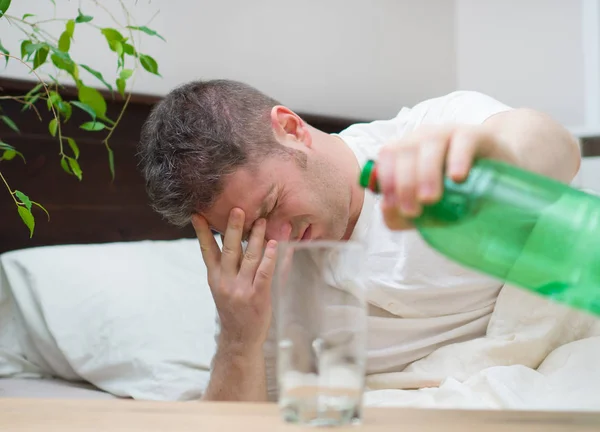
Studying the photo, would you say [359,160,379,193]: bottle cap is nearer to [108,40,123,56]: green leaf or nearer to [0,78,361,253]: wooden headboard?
[108,40,123,56]: green leaf

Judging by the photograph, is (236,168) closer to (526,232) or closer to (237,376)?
(237,376)

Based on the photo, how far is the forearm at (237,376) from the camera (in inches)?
53.4

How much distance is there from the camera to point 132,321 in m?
1.61

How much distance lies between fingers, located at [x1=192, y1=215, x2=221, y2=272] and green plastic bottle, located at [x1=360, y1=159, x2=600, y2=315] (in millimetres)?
774

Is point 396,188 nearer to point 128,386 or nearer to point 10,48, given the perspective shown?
point 128,386

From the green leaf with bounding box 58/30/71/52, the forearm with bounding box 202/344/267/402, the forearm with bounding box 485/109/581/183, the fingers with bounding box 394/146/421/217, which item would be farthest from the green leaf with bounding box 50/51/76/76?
the fingers with bounding box 394/146/421/217

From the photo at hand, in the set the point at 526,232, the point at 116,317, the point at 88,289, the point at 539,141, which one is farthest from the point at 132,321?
the point at 526,232

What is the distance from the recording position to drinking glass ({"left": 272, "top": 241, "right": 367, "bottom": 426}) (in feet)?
1.76

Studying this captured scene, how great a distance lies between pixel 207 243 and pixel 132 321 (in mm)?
365

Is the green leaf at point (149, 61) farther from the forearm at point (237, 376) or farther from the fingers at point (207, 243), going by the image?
the forearm at point (237, 376)

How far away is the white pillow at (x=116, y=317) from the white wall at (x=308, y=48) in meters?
0.53

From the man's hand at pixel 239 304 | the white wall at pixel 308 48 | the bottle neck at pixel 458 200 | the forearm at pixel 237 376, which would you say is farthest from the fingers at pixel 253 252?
the white wall at pixel 308 48

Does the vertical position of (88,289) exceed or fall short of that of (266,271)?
it falls short

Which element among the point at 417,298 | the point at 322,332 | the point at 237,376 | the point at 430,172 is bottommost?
the point at 237,376
